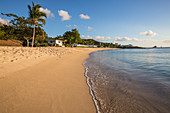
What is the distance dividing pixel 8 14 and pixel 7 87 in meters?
26.7

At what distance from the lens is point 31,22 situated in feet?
71.5

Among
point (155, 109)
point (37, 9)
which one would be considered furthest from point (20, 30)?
point (155, 109)

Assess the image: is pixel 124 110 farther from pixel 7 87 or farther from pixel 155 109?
pixel 7 87

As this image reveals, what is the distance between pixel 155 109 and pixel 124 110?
34.5 inches

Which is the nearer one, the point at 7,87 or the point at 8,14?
the point at 7,87

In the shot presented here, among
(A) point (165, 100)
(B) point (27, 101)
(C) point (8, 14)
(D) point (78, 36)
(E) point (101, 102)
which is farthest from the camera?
(D) point (78, 36)

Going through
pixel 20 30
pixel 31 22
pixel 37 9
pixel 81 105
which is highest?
pixel 37 9

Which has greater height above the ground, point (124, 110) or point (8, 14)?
point (8, 14)

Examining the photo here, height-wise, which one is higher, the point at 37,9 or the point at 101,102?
the point at 37,9

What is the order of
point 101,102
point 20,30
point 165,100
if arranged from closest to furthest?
1. point 101,102
2. point 165,100
3. point 20,30

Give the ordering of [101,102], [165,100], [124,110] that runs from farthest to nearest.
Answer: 1. [165,100]
2. [101,102]
3. [124,110]

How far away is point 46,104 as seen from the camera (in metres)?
2.20

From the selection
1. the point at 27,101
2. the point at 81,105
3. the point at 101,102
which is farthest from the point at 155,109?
the point at 27,101

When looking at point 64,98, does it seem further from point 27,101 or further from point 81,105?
point 27,101
